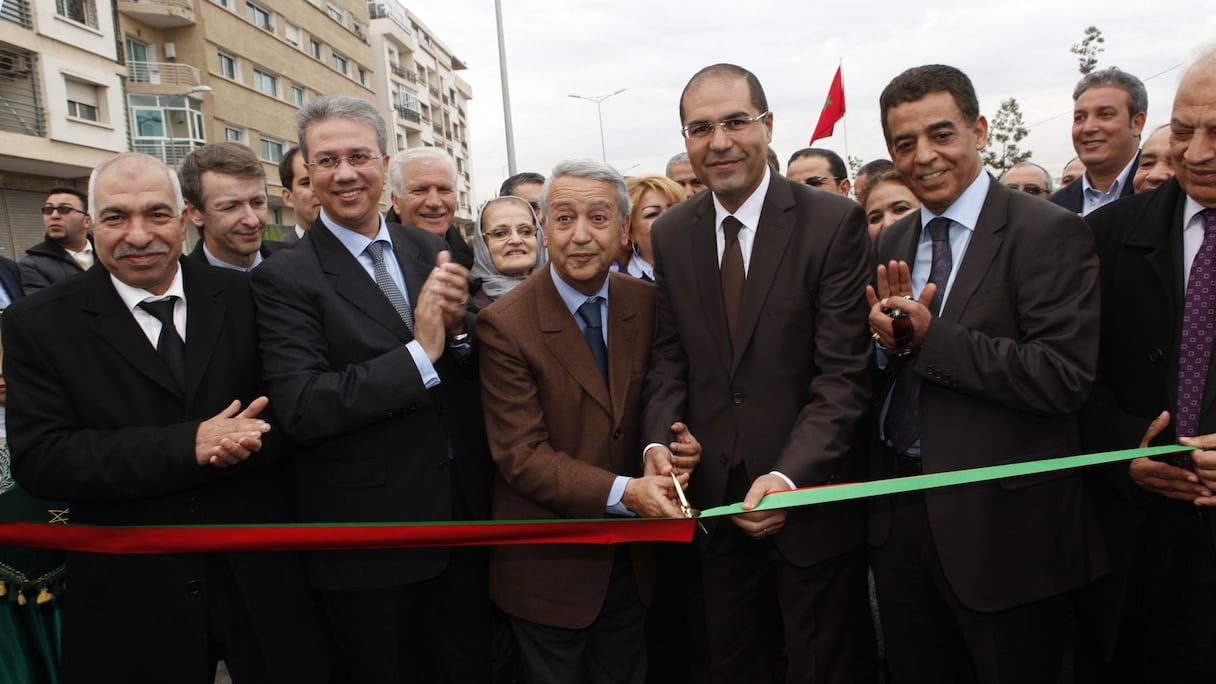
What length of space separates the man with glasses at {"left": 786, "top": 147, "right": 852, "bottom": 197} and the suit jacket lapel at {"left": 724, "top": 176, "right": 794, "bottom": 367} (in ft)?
10.8

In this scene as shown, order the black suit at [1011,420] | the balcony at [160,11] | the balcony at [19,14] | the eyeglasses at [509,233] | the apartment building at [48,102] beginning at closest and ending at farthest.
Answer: the black suit at [1011,420] < the eyeglasses at [509,233] < the balcony at [19,14] < the apartment building at [48,102] < the balcony at [160,11]

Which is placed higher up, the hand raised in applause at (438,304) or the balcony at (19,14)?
the balcony at (19,14)

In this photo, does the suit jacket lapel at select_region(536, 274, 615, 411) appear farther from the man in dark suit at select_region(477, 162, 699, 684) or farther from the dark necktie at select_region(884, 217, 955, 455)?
the dark necktie at select_region(884, 217, 955, 455)

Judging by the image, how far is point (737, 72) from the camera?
2.80 meters

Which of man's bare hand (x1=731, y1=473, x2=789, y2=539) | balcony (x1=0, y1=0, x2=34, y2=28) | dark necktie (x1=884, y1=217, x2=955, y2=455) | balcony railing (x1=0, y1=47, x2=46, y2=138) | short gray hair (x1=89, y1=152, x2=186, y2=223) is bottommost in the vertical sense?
man's bare hand (x1=731, y1=473, x2=789, y2=539)

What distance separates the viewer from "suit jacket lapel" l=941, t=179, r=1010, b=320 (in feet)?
8.17

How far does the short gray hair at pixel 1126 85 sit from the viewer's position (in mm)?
5141

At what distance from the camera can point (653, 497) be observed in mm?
2578

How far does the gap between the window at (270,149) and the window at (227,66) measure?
2.76 m

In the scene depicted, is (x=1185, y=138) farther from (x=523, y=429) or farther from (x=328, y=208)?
(x=328, y=208)

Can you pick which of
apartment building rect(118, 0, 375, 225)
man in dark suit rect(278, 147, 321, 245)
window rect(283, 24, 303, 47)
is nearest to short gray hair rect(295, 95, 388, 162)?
man in dark suit rect(278, 147, 321, 245)

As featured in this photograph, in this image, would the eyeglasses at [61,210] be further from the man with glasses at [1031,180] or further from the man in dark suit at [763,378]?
the man with glasses at [1031,180]

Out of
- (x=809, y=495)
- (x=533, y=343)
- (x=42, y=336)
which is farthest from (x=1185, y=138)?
(x=42, y=336)

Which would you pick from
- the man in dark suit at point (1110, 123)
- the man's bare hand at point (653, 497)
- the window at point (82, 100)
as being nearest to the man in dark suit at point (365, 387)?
the man's bare hand at point (653, 497)
